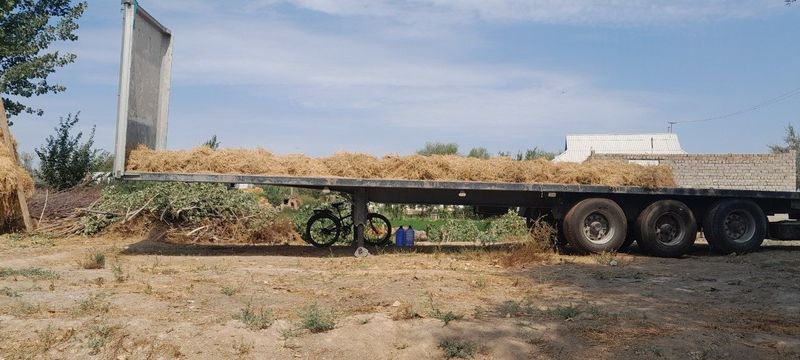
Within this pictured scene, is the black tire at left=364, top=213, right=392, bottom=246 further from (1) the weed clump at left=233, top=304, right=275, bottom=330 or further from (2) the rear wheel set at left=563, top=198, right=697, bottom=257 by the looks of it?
(1) the weed clump at left=233, top=304, right=275, bottom=330

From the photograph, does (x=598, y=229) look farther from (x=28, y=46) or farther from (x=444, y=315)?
(x=28, y=46)

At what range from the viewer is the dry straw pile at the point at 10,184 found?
522 inches

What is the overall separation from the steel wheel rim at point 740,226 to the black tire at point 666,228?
108 centimetres

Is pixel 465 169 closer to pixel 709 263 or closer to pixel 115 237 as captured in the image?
pixel 709 263

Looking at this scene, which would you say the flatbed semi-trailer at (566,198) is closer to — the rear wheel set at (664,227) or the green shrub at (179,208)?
the rear wheel set at (664,227)

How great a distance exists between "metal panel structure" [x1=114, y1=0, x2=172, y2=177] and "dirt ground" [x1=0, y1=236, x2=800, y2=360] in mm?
2114

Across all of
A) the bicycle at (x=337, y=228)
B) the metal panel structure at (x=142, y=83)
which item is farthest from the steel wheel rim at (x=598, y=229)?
the metal panel structure at (x=142, y=83)

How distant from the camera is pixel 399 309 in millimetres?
6531

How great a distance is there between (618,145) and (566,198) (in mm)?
31199

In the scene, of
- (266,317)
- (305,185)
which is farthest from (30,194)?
(266,317)

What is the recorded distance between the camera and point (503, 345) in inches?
213

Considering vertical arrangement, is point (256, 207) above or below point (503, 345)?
above

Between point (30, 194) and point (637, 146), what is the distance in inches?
1388

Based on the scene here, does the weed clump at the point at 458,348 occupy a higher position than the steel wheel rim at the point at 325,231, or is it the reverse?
the steel wheel rim at the point at 325,231
